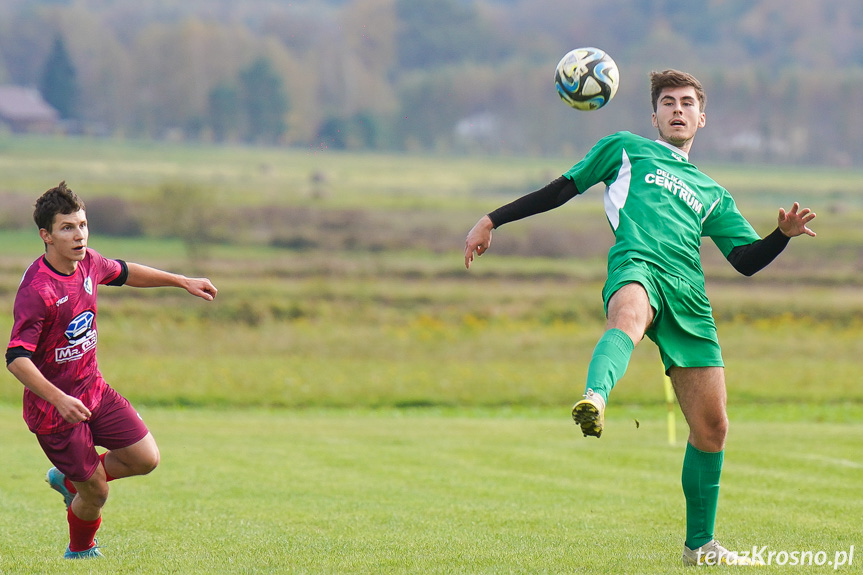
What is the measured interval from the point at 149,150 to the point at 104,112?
16.3 meters

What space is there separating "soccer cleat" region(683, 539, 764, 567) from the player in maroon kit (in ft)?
11.0

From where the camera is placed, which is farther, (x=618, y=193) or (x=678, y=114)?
(x=678, y=114)

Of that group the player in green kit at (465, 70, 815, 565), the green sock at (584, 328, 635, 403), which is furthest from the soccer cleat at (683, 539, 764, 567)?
the green sock at (584, 328, 635, 403)

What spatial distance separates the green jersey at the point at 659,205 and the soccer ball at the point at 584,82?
1042mm

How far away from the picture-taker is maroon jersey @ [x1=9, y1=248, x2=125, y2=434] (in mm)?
6582

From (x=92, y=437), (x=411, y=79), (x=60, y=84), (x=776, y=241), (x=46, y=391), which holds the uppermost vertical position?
(x=411, y=79)

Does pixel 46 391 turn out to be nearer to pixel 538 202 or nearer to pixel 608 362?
pixel 538 202

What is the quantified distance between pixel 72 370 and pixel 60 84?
337 feet

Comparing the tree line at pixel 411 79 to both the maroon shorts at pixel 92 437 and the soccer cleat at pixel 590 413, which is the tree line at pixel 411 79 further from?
the soccer cleat at pixel 590 413

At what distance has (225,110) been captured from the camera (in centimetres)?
9781

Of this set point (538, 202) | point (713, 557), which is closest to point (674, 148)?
point (538, 202)

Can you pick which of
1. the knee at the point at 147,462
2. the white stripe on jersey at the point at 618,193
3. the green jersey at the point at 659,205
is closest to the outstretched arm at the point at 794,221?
the green jersey at the point at 659,205

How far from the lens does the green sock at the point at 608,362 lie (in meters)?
5.79

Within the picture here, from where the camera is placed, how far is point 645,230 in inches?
260
